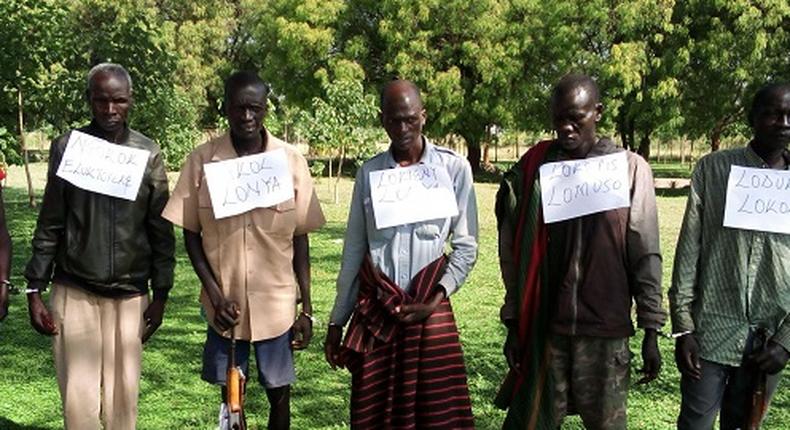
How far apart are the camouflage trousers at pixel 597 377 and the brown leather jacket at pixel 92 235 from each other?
1.74 m

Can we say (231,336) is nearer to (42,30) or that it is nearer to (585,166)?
(585,166)

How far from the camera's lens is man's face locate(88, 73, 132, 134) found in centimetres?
296

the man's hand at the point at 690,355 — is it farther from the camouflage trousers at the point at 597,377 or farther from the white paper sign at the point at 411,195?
the white paper sign at the point at 411,195

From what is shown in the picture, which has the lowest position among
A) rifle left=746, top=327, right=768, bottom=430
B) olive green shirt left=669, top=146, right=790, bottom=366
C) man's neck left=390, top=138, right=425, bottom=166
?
rifle left=746, top=327, right=768, bottom=430

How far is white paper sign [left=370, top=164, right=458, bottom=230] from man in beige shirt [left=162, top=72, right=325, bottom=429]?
1.29 feet

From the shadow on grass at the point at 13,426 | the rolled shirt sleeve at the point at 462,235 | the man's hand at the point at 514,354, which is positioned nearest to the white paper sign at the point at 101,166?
the rolled shirt sleeve at the point at 462,235

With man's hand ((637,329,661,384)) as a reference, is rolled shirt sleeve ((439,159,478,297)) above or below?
above

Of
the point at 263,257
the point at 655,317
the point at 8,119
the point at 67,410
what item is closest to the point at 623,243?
the point at 655,317

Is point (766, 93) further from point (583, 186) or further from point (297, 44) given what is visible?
point (297, 44)

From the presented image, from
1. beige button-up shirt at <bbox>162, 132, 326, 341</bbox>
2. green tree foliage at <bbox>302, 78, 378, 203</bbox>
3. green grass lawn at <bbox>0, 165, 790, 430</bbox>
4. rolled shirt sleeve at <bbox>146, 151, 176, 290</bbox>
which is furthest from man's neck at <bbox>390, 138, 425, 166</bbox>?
green tree foliage at <bbox>302, 78, 378, 203</bbox>

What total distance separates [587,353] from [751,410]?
2.15ft

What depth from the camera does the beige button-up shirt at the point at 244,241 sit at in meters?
3.05

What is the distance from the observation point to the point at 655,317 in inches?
105

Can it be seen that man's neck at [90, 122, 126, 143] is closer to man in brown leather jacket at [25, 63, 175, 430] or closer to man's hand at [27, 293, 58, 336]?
man in brown leather jacket at [25, 63, 175, 430]
